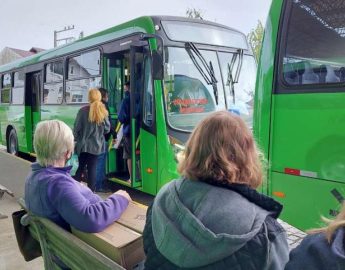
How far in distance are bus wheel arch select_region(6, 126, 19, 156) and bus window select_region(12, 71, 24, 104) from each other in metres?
0.97

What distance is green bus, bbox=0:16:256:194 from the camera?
18.7ft

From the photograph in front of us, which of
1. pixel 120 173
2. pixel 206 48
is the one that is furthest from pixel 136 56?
pixel 120 173

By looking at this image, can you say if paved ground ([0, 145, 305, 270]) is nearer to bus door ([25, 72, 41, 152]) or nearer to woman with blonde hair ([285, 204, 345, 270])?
bus door ([25, 72, 41, 152])

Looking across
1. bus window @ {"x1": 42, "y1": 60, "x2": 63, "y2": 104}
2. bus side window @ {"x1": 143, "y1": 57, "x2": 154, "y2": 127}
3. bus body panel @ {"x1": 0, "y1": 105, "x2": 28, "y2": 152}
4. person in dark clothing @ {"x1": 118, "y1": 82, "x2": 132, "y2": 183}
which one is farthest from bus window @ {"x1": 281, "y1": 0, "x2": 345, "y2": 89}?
bus body panel @ {"x1": 0, "y1": 105, "x2": 28, "y2": 152}

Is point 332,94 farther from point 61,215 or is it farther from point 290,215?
point 61,215

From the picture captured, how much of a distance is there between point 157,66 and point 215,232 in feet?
14.1

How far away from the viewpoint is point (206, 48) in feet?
20.1

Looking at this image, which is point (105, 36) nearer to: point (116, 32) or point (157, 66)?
point (116, 32)

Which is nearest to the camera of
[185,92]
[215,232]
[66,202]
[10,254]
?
[215,232]

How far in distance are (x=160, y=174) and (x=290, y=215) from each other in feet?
8.75

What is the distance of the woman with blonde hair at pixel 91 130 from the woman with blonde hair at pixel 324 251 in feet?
16.9

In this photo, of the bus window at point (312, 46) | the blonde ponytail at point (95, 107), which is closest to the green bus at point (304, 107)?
the bus window at point (312, 46)

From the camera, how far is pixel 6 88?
12477mm

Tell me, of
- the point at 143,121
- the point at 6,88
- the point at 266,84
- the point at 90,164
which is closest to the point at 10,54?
the point at 6,88
